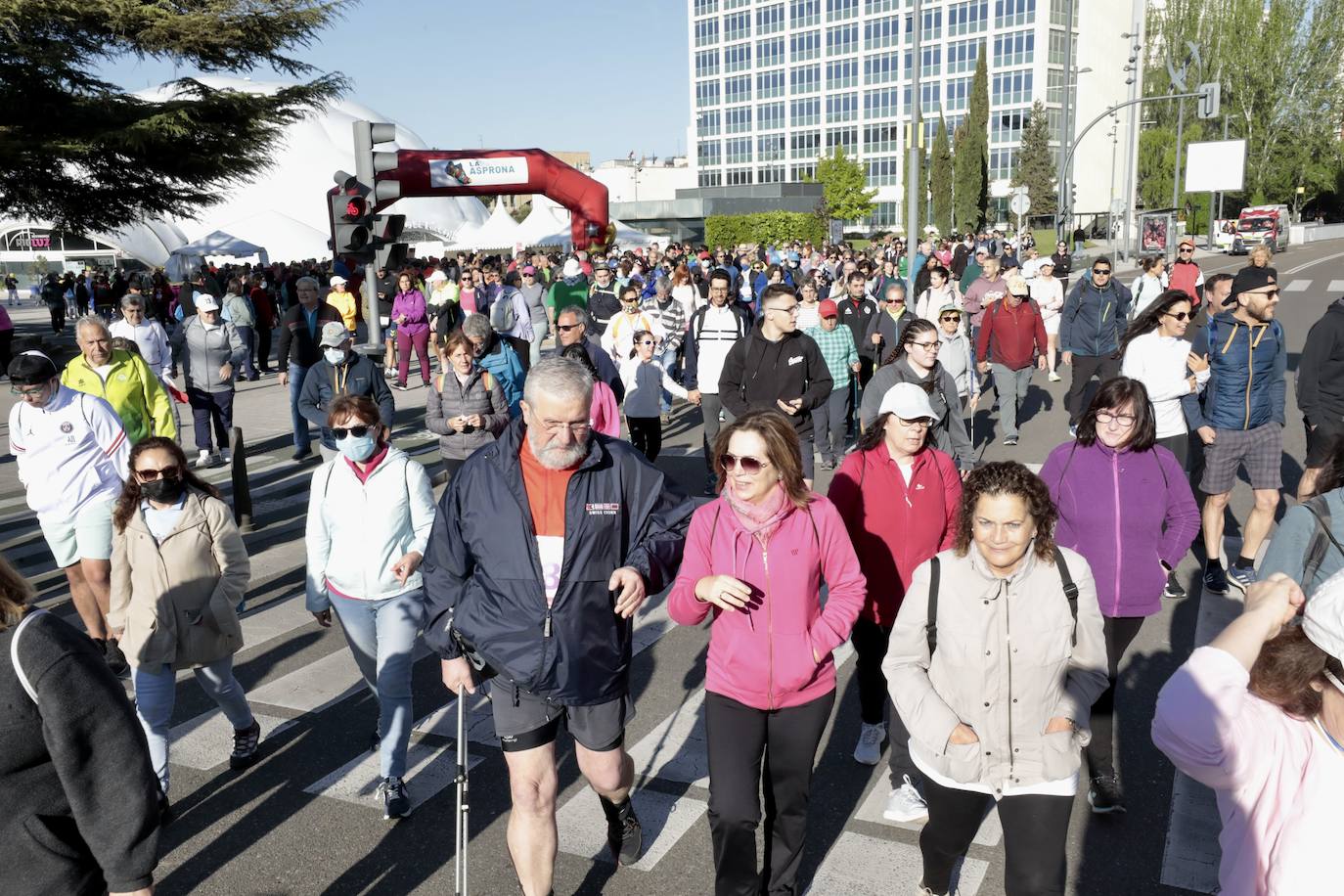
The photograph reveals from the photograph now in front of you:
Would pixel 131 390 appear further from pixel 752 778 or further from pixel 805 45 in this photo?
pixel 805 45

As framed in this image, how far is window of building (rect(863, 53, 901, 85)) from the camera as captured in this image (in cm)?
9431

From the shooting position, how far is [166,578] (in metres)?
4.73

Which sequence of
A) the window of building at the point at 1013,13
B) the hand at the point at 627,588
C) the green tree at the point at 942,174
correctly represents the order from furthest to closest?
the window of building at the point at 1013,13 → the green tree at the point at 942,174 → the hand at the point at 627,588

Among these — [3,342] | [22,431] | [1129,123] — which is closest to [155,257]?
[3,342]

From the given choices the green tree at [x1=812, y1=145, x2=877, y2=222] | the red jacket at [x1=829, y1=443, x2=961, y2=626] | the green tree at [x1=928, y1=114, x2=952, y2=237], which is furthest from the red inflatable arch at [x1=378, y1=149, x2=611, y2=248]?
the green tree at [x1=928, y1=114, x2=952, y2=237]

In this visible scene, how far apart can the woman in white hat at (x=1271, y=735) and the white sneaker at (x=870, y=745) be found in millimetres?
3007

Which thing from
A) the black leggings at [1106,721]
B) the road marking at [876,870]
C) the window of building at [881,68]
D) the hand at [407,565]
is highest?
the window of building at [881,68]

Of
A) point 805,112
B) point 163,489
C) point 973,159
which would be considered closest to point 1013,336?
point 163,489

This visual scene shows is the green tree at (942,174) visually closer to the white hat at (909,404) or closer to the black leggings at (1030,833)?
the white hat at (909,404)

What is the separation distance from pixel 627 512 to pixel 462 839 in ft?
4.19

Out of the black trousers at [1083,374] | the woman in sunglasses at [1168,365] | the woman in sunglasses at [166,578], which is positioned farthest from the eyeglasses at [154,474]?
the black trousers at [1083,374]

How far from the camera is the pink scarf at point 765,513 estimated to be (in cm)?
367

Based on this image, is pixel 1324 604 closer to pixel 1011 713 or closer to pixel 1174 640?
pixel 1011 713

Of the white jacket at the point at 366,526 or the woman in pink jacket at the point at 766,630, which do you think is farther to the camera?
the white jacket at the point at 366,526
